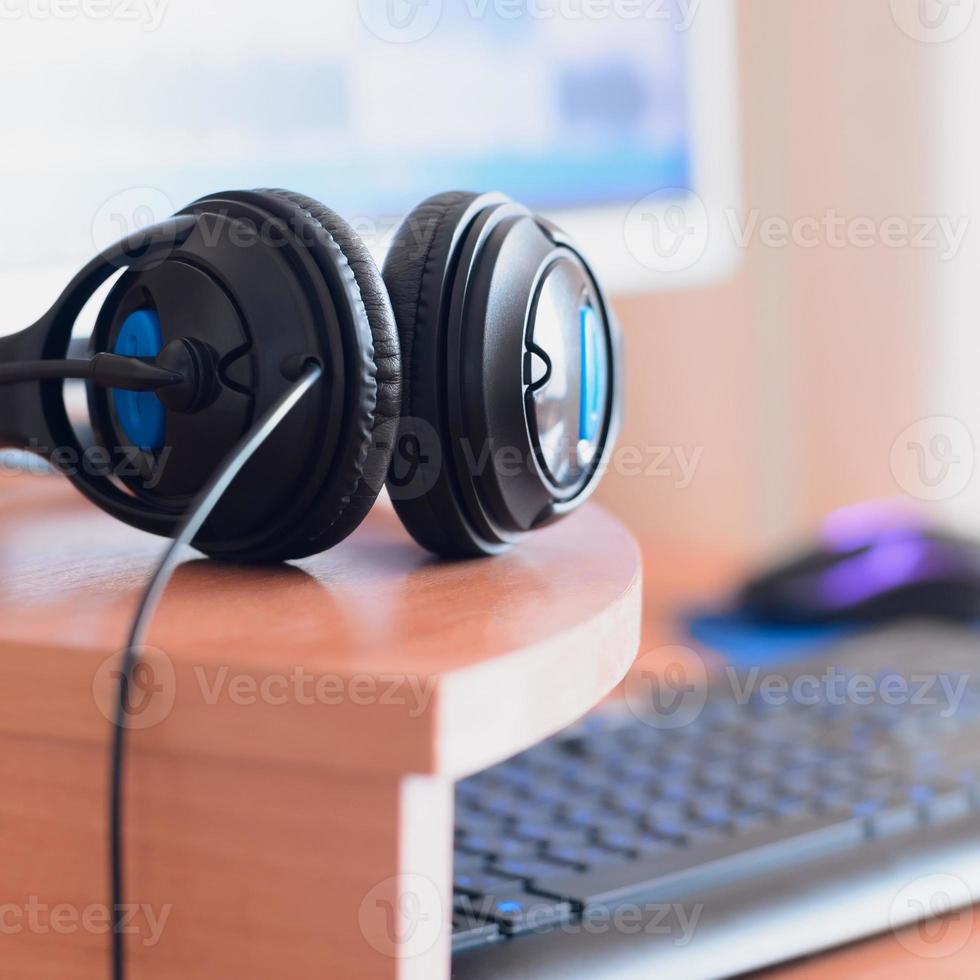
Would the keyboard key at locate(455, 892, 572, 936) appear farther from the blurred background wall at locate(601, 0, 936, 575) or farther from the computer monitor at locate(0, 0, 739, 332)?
the blurred background wall at locate(601, 0, 936, 575)

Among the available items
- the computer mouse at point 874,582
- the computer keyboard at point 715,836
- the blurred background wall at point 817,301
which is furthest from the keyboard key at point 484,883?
the blurred background wall at point 817,301

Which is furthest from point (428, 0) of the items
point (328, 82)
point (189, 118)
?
point (189, 118)

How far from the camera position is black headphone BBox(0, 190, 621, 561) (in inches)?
13.6

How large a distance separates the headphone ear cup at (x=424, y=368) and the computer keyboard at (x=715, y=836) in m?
0.12

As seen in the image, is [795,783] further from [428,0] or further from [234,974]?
[428,0]

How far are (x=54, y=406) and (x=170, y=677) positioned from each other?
14 cm

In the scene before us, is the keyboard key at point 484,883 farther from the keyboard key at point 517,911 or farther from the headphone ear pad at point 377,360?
the headphone ear pad at point 377,360

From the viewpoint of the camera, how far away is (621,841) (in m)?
0.44

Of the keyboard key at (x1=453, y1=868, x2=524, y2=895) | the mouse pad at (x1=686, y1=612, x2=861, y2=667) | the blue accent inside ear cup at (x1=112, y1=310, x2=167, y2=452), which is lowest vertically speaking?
the mouse pad at (x1=686, y1=612, x2=861, y2=667)

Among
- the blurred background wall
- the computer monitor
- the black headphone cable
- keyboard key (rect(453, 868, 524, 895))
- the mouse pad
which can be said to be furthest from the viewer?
the blurred background wall

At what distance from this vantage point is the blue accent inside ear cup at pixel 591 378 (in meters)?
0.40

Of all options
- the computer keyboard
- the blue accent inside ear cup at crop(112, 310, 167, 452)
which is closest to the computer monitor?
the blue accent inside ear cup at crop(112, 310, 167, 452)

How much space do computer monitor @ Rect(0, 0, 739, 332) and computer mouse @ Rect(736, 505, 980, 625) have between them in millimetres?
262

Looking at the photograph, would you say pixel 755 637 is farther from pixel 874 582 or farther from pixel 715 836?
pixel 715 836
